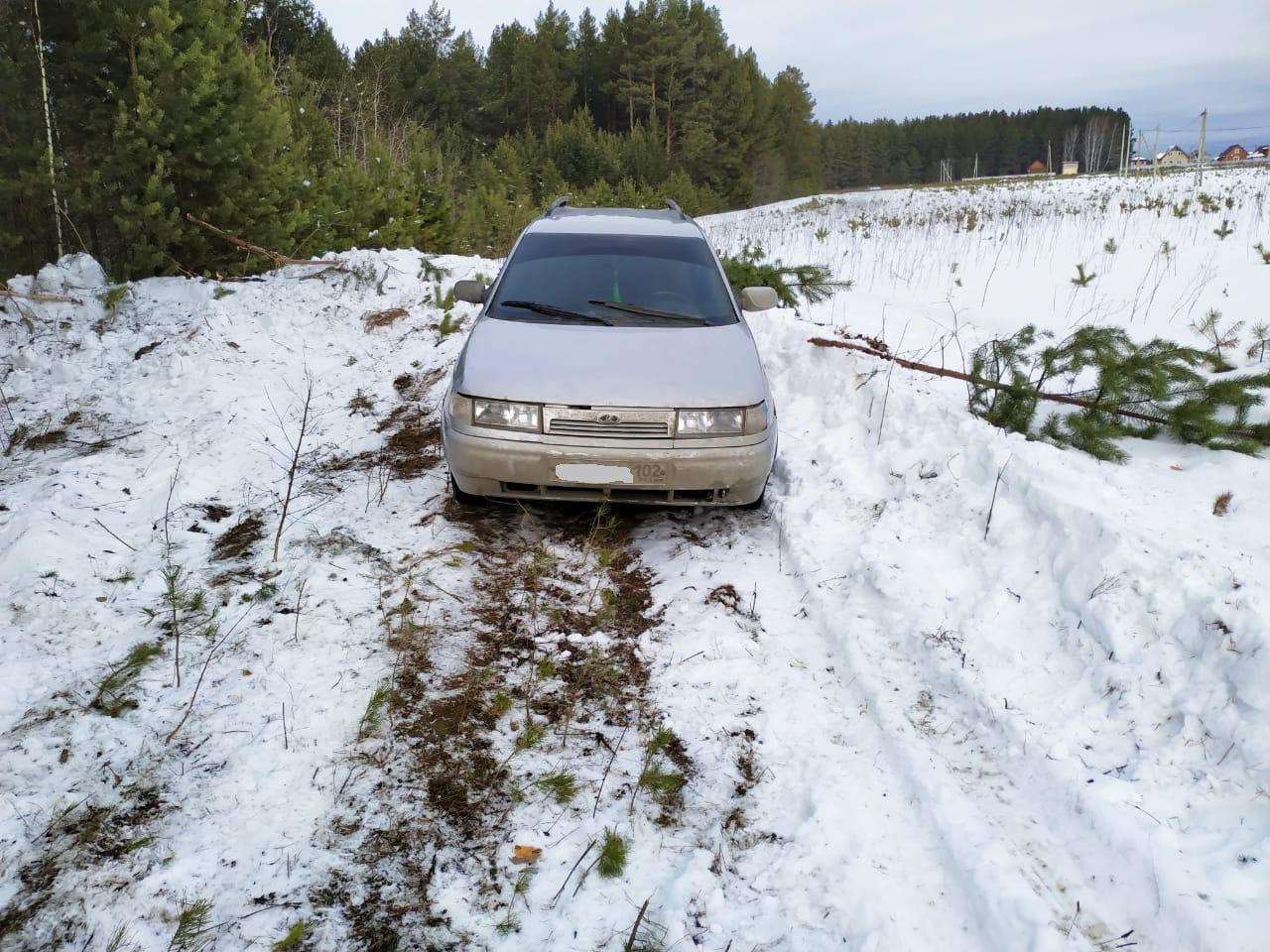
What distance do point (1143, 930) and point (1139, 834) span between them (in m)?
0.30

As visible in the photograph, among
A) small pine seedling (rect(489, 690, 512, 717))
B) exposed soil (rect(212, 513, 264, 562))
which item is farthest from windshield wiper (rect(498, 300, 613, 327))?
small pine seedling (rect(489, 690, 512, 717))

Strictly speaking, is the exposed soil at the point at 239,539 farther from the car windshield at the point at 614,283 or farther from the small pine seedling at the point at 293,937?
the small pine seedling at the point at 293,937

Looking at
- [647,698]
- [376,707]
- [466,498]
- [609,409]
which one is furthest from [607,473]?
[376,707]

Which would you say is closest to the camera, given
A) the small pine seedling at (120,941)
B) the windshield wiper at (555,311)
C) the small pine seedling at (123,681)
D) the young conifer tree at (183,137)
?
the small pine seedling at (120,941)

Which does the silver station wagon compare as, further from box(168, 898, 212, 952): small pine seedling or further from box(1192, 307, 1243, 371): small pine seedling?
box(1192, 307, 1243, 371): small pine seedling

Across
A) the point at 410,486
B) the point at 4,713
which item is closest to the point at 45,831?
the point at 4,713

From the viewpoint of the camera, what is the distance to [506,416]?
13.0 feet

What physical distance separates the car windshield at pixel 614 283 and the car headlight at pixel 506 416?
3.00 ft

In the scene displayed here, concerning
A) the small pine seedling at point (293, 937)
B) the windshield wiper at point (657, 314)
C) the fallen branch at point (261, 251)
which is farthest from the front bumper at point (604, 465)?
the fallen branch at point (261, 251)

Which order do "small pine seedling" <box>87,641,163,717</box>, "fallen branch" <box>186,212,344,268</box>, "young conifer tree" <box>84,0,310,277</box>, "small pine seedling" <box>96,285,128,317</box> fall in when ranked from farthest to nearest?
"fallen branch" <box>186,212,344,268</box> < "young conifer tree" <box>84,0,310,277</box> < "small pine seedling" <box>96,285,128,317</box> < "small pine seedling" <box>87,641,163,717</box>

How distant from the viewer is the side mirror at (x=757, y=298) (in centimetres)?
529

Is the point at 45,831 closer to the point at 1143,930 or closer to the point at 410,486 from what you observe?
the point at 410,486

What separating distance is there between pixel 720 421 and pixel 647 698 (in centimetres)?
155

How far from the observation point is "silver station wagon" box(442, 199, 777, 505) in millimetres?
3908
